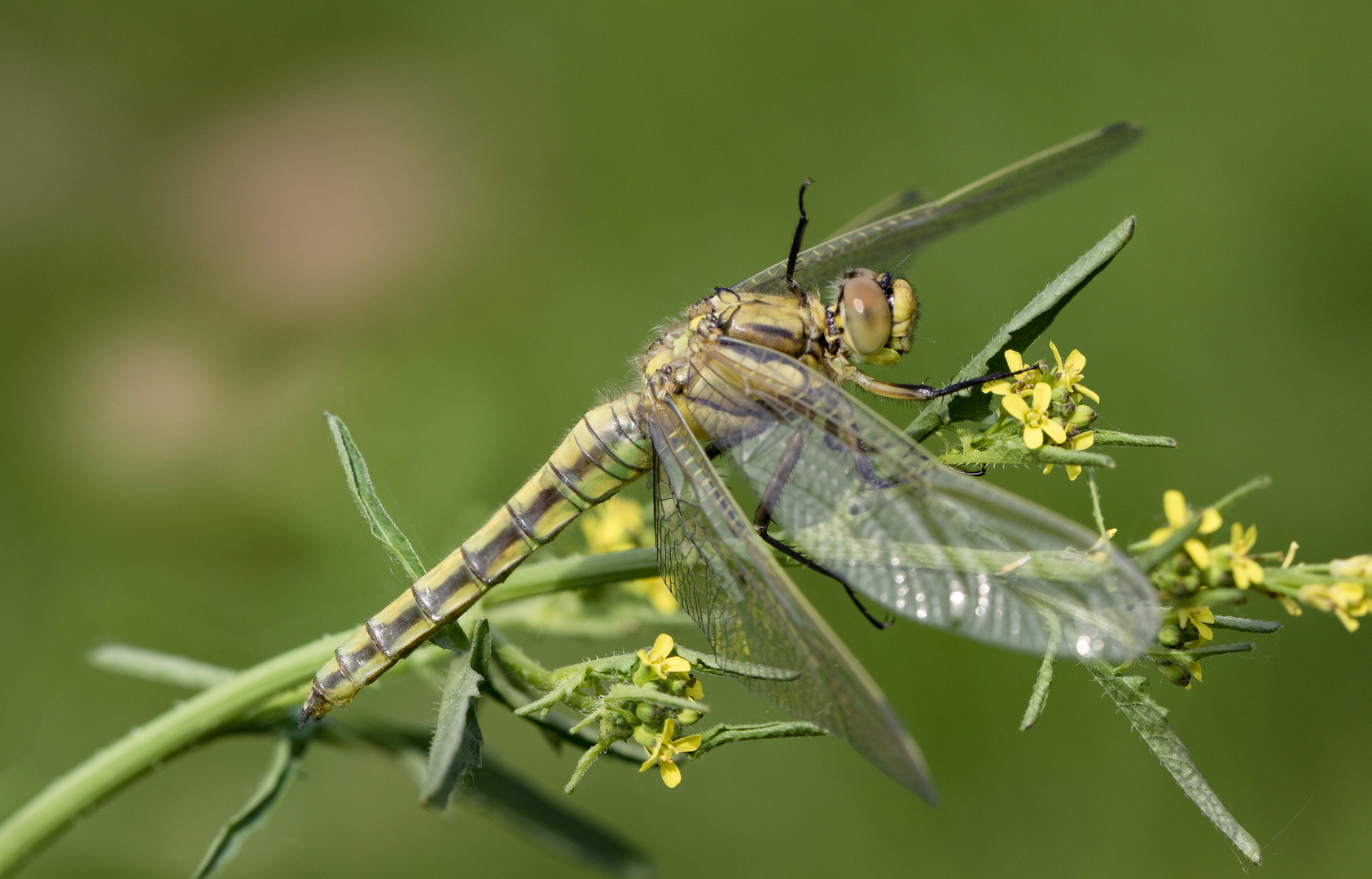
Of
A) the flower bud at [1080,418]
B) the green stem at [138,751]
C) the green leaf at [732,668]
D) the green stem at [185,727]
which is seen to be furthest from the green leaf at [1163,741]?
the green stem at [138,751]

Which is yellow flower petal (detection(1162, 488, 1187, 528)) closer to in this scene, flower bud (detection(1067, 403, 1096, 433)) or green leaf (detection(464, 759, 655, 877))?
flower bud (detection(1067, 403, 1096, 433))

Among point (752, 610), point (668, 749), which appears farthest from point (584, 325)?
point (668, 749)

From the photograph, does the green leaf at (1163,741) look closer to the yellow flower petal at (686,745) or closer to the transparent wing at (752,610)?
the transparent wing at (752,610)

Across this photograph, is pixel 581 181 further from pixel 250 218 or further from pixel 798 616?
pixel 798 616

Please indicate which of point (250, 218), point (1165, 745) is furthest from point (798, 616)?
point (250, 218)

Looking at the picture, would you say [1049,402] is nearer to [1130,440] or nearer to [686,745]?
[1130,440]
